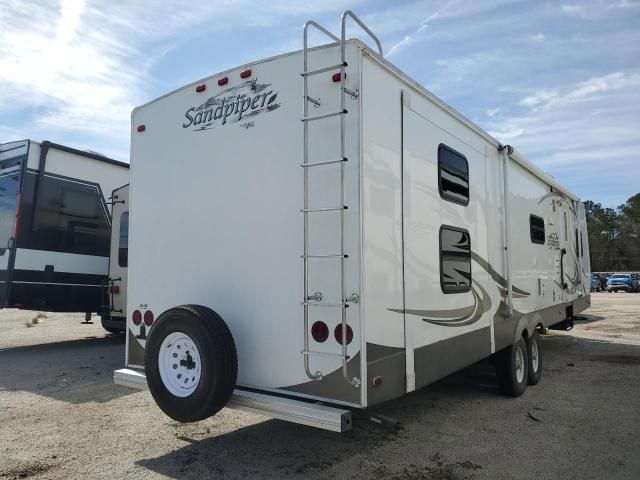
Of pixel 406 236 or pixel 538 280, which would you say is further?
pixel 538 280

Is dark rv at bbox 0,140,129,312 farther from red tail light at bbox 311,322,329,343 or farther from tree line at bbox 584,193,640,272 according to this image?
tree line at bbox 584,193,640,272

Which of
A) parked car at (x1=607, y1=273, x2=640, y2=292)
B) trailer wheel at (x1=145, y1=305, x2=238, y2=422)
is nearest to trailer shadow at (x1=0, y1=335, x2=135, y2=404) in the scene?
trailer wheel at (x1=145, y1=305, x2=238, y2=422)

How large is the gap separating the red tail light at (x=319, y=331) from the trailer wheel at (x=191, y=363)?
0.65 metres

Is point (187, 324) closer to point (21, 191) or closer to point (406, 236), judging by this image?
point (406, 236)

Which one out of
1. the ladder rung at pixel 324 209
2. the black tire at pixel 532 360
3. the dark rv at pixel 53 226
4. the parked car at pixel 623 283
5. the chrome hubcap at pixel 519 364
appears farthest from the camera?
the parked car at pixel 623 283

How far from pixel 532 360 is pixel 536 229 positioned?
6.28ft

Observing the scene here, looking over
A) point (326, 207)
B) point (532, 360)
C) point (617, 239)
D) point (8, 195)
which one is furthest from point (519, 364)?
point (617, 239)

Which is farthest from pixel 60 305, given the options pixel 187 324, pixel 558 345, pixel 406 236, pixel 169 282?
pixel 558 345

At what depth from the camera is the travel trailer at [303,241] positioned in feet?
12.2

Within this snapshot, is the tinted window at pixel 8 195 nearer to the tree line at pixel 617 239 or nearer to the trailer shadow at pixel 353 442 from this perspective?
the trailer shadow at pixel 353 442

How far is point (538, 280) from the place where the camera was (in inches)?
297

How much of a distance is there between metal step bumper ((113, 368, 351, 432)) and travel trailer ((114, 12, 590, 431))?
0.4 inches

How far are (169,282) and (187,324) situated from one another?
3.07ft

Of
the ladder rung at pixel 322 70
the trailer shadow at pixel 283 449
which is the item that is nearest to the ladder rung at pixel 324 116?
the ladder rung at pixel 322 70
